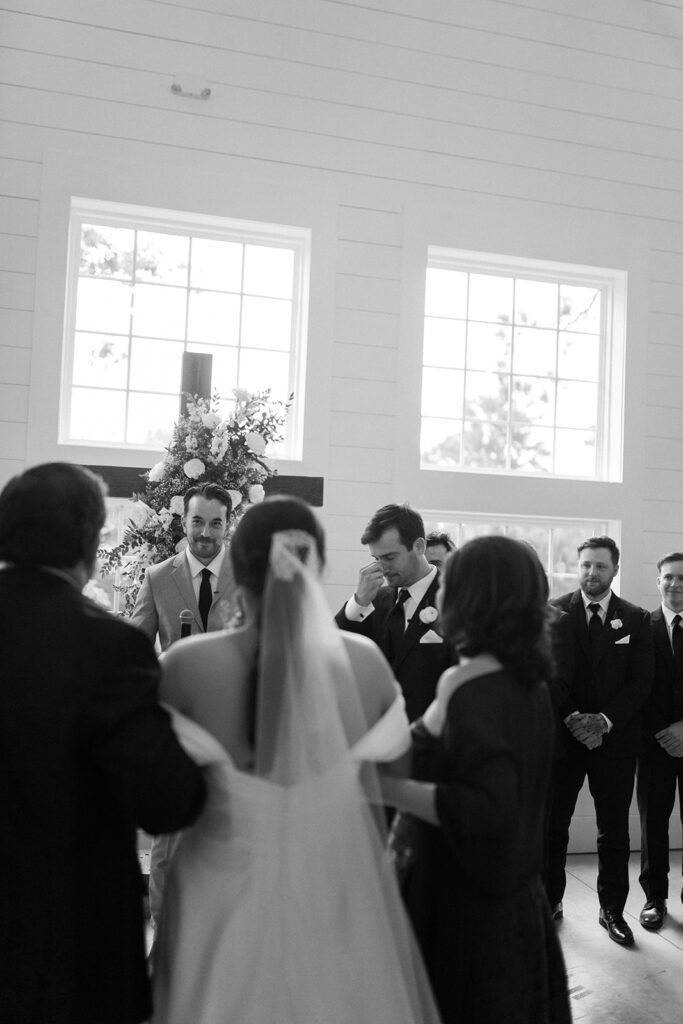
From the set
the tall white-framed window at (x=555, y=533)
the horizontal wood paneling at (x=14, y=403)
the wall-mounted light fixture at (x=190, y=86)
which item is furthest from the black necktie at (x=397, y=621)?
the wall-mounted light fixture at (x=190, y=86)

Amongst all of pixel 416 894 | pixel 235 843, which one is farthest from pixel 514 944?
pixel 235 843

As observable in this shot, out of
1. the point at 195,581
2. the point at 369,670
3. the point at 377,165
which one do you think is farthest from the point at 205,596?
the point at 377,165

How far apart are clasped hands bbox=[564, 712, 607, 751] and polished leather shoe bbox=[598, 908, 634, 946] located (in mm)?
706

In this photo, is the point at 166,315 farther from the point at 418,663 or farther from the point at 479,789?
the point at 479,789

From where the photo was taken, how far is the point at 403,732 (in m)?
1.81

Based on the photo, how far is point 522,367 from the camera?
19.9 feet

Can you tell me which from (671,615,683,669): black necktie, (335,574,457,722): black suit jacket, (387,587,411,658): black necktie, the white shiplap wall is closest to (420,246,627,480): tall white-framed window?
the white shiplap wall

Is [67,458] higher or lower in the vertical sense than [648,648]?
higher

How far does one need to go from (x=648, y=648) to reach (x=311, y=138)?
132 inches

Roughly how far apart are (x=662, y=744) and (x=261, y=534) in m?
3.43

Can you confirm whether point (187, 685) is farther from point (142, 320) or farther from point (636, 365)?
point (636, 365)

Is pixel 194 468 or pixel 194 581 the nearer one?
pixel 194 581

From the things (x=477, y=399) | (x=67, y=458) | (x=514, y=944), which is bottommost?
(x=514, y=944)

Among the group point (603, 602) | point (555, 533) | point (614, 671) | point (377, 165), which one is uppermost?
point (377, 165)
